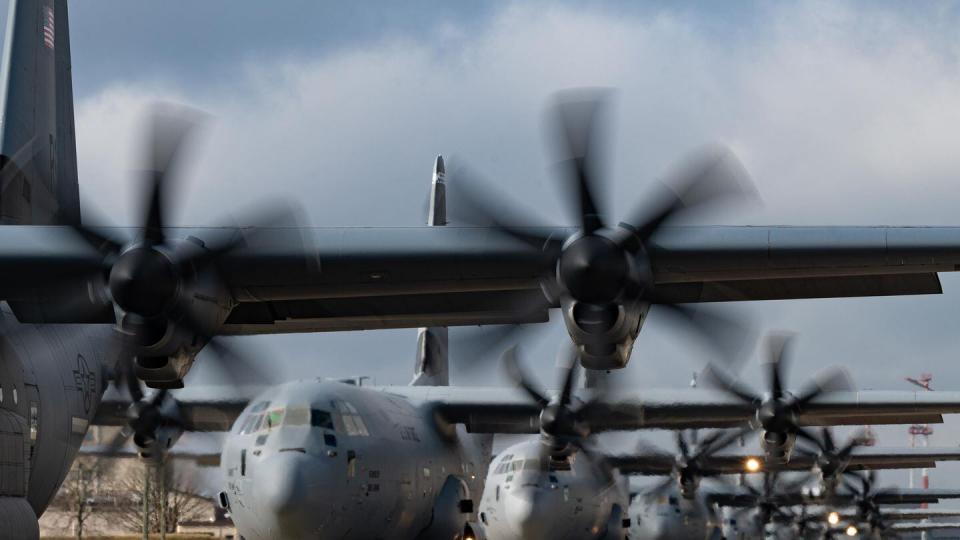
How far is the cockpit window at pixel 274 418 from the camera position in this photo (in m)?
19.5

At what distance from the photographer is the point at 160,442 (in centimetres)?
2533

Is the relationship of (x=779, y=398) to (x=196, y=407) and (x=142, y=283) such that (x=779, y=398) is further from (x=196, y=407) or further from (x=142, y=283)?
(x=142, y=283)

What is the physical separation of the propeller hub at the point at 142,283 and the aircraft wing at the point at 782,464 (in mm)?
22518

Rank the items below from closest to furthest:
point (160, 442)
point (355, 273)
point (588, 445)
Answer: point (355, 273)
point (160, 442)
point (588, 445)

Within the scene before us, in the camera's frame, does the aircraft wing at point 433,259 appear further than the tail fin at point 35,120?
No

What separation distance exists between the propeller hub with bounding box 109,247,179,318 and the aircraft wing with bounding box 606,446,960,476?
22.5 meters

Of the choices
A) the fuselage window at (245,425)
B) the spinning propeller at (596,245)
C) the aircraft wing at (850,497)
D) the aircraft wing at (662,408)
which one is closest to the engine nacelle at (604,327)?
the spinning propeller at (596,245)

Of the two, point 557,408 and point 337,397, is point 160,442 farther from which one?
point 557,408

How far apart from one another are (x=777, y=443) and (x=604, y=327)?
2003cm

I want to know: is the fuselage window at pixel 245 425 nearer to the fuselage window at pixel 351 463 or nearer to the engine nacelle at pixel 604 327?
the fuselage window at pixel 351 463

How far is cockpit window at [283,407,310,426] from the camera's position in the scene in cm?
1947

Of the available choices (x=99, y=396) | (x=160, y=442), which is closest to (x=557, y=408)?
(x=160, y=442)

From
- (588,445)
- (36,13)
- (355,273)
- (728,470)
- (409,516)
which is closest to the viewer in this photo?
(355,273)

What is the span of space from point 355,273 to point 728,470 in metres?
30.3
